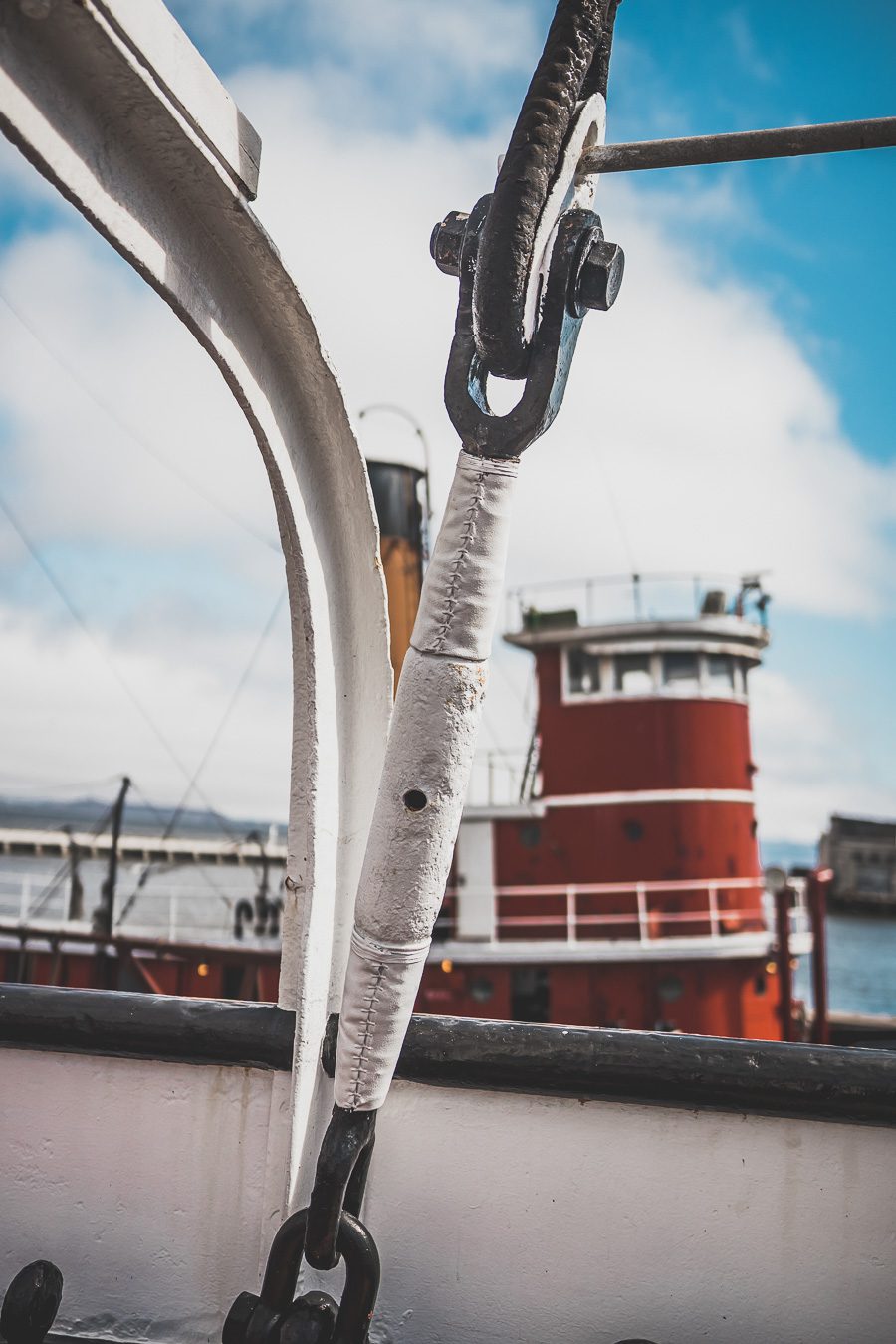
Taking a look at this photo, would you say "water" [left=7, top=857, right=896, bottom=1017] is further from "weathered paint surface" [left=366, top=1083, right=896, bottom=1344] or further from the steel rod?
the steel rod

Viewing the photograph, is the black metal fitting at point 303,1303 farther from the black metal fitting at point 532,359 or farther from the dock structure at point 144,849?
the dock structure at point 144,849

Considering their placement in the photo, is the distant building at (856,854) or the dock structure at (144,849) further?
the distant building at (856,854)

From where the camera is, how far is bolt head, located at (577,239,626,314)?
161cm

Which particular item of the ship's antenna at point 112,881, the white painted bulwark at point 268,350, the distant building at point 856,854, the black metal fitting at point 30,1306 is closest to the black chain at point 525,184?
the white painted bulwark at point 268,350

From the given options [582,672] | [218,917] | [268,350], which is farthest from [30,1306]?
[218,917]

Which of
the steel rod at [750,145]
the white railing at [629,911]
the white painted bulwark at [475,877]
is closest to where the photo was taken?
the steel rod at [750,145]

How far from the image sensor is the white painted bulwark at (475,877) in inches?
477

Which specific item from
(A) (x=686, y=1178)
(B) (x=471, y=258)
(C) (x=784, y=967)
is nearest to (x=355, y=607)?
(B) (x=471, y=258)

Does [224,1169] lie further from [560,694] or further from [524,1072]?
[560,694]

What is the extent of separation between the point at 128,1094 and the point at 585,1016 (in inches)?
402

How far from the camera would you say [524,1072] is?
206 cm

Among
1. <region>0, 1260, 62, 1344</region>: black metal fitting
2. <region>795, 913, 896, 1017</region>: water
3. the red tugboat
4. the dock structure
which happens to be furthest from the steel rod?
<region>795, 913, 896, 1017</region>: water

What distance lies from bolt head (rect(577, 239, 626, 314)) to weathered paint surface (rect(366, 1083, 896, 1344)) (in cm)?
163

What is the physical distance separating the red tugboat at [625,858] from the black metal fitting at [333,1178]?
9791mm
